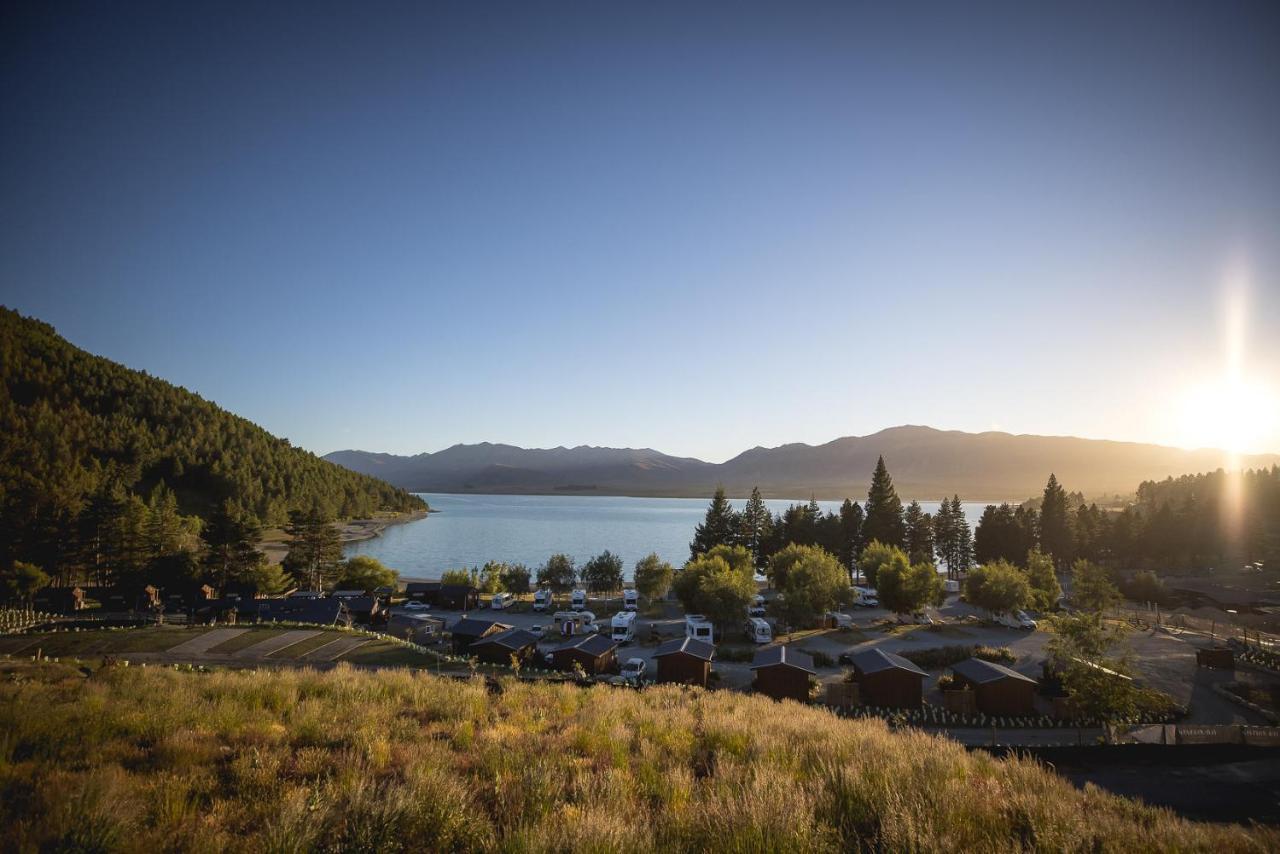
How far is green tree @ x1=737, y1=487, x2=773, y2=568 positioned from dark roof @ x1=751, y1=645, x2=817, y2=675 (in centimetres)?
4038

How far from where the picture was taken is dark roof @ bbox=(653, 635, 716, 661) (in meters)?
26.3

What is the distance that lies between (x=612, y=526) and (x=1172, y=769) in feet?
443

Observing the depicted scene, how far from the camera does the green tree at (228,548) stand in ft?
155

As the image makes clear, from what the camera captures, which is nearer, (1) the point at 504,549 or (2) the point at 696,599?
(2) the point at 696,599

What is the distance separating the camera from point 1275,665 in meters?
29.6

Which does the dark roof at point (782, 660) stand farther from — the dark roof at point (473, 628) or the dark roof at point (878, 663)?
the dark roof at point (473, 628)

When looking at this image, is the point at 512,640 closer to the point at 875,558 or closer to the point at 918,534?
the point at 875,558

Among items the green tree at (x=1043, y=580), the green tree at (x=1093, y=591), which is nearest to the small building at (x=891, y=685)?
the green tree at (x=1093, y=591)

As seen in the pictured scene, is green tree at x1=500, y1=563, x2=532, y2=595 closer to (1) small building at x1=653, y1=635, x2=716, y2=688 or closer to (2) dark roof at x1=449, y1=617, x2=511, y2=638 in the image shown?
(2) dark roof at x1=449, y1=617, x2=511, y2=638

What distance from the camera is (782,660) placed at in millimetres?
24125

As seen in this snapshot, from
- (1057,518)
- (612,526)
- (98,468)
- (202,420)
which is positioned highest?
(202,420)

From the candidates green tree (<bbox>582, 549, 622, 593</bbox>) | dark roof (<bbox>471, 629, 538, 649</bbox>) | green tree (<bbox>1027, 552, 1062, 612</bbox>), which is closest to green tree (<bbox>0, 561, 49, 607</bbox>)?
dark roof (<bbox>471, 629, 538, 649</bbox>)

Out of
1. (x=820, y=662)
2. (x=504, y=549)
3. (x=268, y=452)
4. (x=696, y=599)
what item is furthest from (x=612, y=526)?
(x=820, y=662)

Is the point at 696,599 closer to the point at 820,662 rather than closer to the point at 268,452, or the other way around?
the point at 820,662
